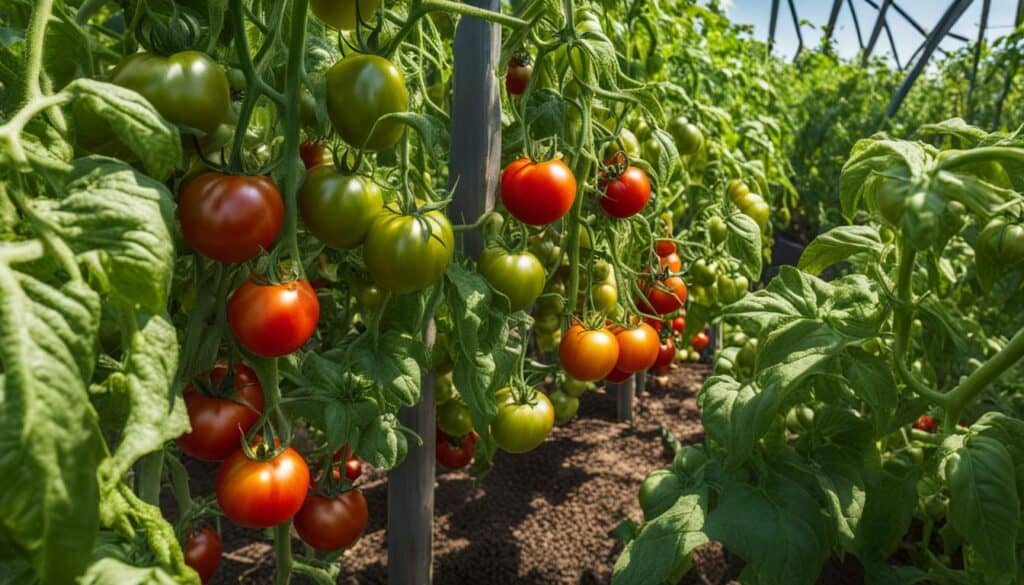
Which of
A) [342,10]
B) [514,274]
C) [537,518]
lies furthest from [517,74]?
[537,518]

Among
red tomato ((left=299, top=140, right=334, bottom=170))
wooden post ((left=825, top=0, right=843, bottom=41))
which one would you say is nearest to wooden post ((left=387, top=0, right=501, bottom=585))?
red tomato ((left=299, top=140, right=334, bottom=170))

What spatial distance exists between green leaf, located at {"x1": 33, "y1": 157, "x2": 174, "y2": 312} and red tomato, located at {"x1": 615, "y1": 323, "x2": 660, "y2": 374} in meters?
1.05

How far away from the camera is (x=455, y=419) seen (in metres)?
1.50

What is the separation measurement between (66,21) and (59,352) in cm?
37

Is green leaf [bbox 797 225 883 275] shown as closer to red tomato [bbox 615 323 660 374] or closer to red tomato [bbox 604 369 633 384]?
red tomato [bbox 615 323 660 374]

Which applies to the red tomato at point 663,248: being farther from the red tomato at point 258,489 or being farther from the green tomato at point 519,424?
the red tomato at point 258,489

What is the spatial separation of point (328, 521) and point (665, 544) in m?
0.53

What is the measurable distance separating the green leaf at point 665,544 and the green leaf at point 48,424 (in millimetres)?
854

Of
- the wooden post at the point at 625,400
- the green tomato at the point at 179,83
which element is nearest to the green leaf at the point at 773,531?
the green tomato at the point at 179,83

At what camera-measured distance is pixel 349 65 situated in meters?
0.76

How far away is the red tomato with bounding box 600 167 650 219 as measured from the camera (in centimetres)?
130

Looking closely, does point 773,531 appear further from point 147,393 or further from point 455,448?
point 147,393

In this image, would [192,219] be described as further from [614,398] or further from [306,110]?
[614,398]

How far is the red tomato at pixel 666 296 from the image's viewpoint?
5.29 ft
